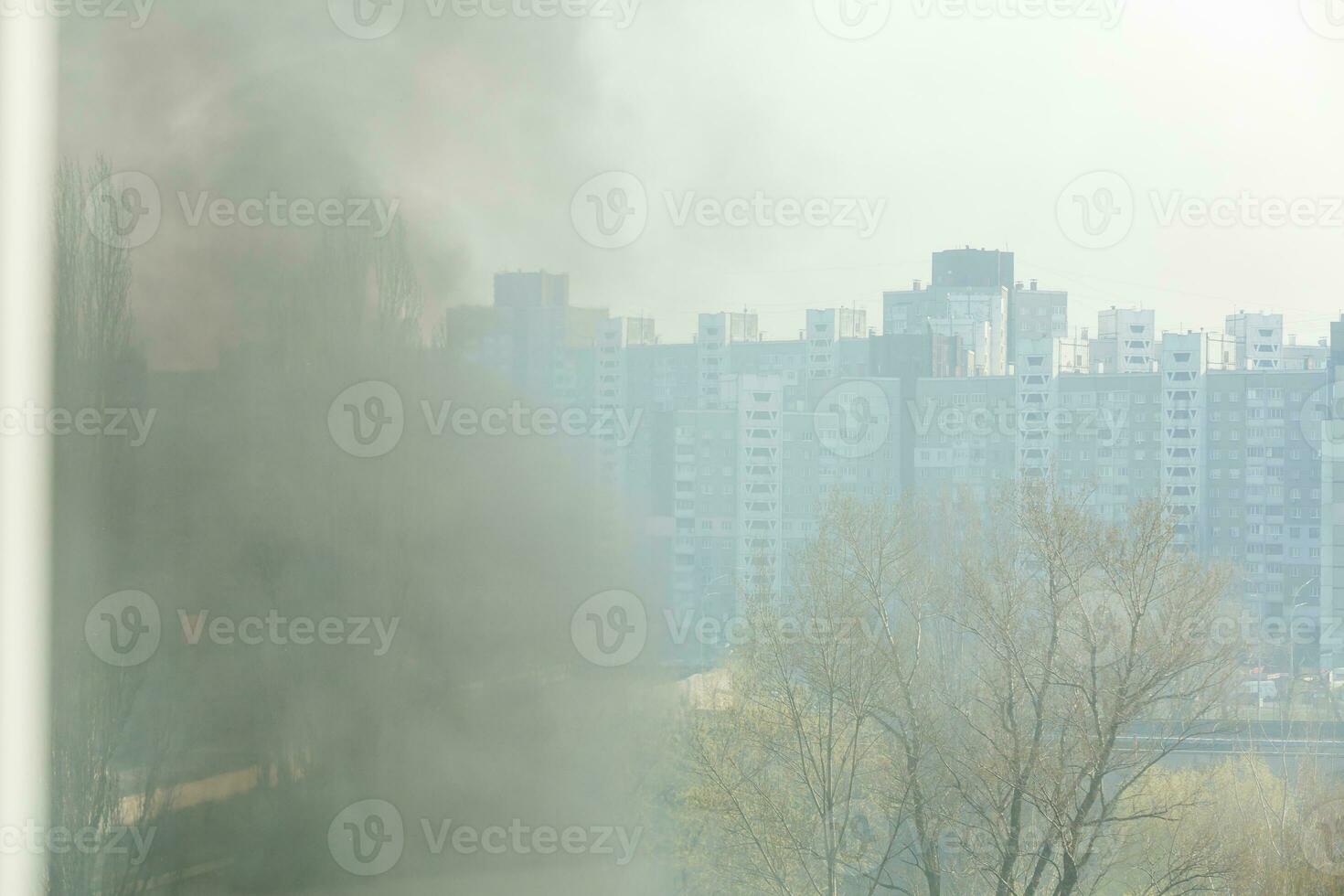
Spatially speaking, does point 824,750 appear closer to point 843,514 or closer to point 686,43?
point 843,514

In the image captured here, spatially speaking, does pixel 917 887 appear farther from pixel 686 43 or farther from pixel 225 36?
pixel 225 36

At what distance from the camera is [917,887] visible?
10.4 ft

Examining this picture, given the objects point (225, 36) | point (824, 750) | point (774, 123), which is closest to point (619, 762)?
point (824, 750)

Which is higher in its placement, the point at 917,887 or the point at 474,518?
the point at 474,518

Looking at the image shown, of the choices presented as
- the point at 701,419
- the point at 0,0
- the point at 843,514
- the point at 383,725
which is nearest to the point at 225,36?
the point at 0,0

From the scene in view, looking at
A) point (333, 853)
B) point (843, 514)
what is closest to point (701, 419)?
point (843, 514)

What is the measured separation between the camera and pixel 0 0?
3.37 metres

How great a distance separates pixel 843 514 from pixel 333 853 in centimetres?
184

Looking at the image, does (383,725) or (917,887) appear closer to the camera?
(917,887)

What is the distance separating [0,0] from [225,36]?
0.66 metres

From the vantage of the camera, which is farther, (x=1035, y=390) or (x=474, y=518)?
(x=474, y=518)

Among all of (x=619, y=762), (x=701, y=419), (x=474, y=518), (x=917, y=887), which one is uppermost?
(x=701, y=419)

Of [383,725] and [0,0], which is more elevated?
[0,0]

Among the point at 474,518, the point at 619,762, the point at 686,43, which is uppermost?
the point at 686,43
